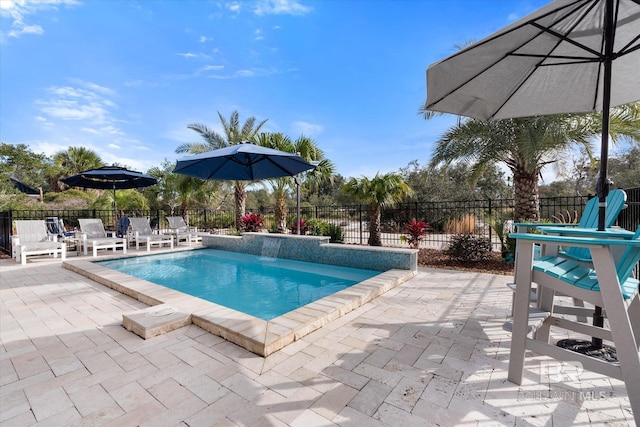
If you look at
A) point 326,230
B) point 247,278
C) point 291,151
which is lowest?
point 247,278

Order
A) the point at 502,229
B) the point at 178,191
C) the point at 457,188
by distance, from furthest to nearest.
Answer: the point at 457,188 < the point at 178,191 < the point at 502,229

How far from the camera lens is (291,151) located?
10.0m

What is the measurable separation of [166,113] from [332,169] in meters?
10.3

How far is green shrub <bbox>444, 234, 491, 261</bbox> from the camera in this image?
6.37 metres

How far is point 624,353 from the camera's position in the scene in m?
1.52

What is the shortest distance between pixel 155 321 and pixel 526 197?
802 centimetres

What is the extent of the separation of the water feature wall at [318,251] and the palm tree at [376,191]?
214 centimetres

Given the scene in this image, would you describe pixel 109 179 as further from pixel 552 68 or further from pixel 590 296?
Answer: pixel 590 296

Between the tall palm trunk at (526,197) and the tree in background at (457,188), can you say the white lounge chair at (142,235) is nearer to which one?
the tall palm trunk at (526,197)

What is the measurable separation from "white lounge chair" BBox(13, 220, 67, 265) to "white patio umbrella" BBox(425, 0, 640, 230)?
30.3 feet

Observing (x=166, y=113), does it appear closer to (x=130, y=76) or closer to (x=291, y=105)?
(x=130, y=76)

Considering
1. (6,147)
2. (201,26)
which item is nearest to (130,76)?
(201,26)

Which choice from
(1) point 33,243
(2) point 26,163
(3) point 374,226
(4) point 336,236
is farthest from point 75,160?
(3) point 374,226

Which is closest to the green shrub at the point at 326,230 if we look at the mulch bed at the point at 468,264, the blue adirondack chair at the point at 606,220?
the mulch bed at the point at 468,264
